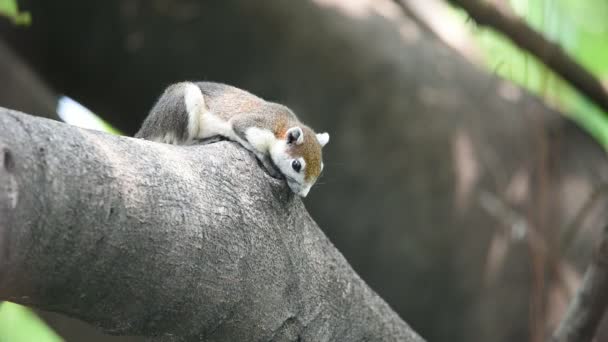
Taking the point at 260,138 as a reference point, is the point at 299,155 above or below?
below

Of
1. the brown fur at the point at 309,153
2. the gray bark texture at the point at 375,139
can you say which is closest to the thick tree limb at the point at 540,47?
the gray bark texture at the point at 375,139

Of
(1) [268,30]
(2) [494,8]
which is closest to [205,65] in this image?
(1) [268,30]

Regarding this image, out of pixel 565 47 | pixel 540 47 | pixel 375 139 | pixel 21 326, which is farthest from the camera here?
A: pixel 375 139

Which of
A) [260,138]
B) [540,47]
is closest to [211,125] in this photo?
[260,138]

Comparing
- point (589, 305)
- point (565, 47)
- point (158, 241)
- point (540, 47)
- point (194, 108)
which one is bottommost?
point (589, 305)

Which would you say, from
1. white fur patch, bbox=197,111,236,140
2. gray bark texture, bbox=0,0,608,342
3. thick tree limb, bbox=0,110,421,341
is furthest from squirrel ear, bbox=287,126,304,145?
gray bark texture, bbox=0,0,608,342

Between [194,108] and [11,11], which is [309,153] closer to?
[194,108]

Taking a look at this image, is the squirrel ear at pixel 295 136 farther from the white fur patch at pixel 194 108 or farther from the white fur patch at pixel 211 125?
the white fur patch at pixel 194 108
